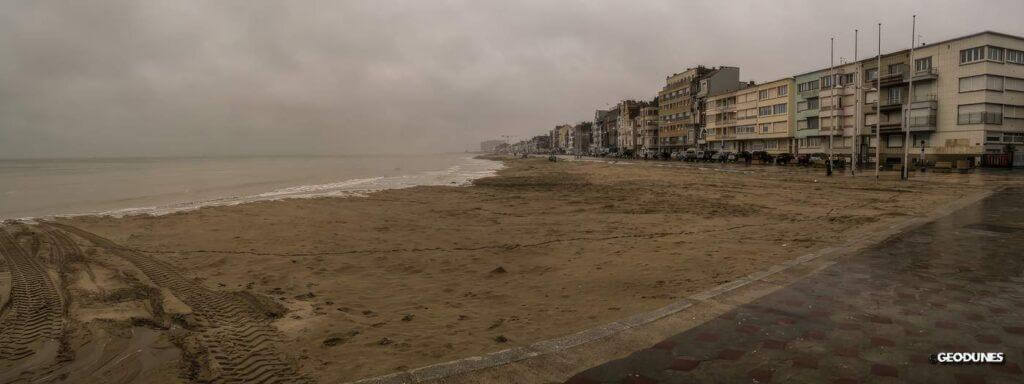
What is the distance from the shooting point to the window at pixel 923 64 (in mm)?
50219

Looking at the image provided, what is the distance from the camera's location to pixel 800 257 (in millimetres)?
9234

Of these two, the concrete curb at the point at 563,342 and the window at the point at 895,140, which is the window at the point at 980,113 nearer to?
the window at the point at 895,140

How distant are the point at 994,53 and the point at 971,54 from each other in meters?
1.54

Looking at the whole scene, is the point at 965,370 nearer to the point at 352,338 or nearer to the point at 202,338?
the point at 352,338

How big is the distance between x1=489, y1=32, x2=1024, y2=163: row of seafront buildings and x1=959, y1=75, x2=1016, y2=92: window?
0.24ft

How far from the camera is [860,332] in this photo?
17.1 ft

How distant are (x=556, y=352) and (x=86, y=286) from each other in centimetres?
901

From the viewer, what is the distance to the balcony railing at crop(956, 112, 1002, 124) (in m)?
45.2

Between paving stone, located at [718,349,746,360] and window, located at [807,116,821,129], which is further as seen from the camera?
window, located at [807,116,821,129]

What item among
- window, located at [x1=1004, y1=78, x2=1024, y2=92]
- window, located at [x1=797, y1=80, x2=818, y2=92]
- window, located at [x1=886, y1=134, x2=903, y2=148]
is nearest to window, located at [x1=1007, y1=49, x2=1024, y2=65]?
window, located at [x1=1004, y1=78, x2=1024, y2=92]

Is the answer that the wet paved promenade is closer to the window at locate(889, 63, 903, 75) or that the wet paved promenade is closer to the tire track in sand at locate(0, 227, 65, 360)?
the tire track in sand at locate(0, 227, 65, 360)

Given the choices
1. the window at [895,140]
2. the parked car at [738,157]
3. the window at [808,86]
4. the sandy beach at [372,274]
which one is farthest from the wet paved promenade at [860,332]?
the parked car at [738,157]

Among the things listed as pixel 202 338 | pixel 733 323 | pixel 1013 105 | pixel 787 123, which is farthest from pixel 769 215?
pixel 787 123

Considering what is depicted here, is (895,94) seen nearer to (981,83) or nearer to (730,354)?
(981,83)
